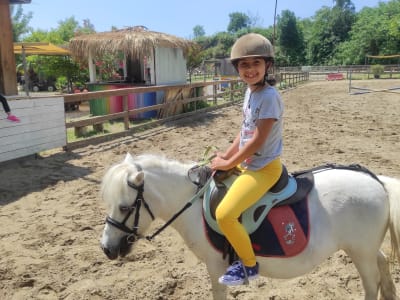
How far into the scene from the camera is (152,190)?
216 cm

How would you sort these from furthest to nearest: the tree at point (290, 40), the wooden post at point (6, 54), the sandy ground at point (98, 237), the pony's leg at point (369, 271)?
1. the tree at point (290, 40)
2. the wooden post at point (6, 54)
3. the sandy ground at point (98, 237)
4. the pony's leg at point (369, 271)

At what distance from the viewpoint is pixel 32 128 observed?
703 cm

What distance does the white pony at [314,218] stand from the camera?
84.7 inches

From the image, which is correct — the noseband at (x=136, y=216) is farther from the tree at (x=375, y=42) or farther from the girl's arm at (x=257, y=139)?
the tree at (x=375, y=42)

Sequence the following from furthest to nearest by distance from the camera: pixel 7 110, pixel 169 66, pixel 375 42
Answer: pixel 375 42 < pixel 169 66 < pixel 7 110

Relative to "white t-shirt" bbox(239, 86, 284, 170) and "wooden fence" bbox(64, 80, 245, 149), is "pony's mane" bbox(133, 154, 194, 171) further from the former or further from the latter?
"wooden fence" bbox(64, 80, 245, 149)

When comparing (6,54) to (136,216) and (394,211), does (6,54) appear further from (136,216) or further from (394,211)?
(394,211)

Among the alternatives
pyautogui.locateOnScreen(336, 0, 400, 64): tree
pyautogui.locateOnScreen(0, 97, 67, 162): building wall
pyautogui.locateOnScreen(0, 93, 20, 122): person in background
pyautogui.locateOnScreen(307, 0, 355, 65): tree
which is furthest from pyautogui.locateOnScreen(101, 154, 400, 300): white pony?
pyautogui.locateOnScreen(307, 0, 355, 65): tree

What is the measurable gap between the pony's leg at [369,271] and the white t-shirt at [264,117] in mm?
857

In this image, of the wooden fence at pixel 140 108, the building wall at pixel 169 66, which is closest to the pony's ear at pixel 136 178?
the wooden fence at pixel 140 108

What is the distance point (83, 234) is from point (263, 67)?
2857mm

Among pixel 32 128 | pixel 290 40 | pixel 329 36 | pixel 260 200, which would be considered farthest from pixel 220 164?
pixel 290 40

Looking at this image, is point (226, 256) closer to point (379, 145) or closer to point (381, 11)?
point (379, 145)

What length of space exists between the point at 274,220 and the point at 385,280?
99 centimetres
